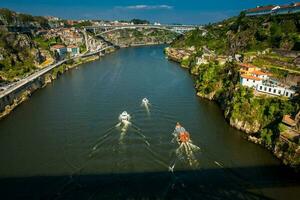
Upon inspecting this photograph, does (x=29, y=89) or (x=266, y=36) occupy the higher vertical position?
(x=266, y=36)

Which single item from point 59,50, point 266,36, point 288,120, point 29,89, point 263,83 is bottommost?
point 29,89

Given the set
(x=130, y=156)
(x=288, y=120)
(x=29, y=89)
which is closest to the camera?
(x=130, y=156)

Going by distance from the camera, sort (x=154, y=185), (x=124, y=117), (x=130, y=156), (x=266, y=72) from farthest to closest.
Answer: (x=266, y=72) < (x=124, y=117) < (x=130, y=156) < (x=154, y=185)

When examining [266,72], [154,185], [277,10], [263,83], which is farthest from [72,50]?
[154,185]

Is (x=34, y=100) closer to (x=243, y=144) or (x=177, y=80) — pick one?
(x=177, y=80)

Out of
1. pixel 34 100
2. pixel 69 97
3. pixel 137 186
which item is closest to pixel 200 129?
pixel 137 186

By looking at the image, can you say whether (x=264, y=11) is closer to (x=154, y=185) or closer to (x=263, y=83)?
(x=263, y=83)
